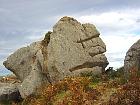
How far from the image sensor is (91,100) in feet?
84.4

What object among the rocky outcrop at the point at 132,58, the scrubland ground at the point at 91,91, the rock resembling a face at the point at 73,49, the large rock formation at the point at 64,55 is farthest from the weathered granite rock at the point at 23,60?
the rocky outcrop at the point at 132,58

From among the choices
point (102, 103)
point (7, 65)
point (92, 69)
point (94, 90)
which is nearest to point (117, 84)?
point (94, 90)

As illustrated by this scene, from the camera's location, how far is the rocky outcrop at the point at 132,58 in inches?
1141

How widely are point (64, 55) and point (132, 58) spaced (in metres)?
6.58

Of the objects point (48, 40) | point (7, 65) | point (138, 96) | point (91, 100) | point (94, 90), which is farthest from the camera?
point (7, 65)

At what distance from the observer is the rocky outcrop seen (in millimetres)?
28984

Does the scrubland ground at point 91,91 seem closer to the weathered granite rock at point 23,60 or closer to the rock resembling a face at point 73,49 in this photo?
the rock resembling a face at point 73,49

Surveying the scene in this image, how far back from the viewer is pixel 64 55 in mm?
33844

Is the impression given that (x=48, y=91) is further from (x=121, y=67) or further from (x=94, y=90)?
(x=121, y=67)

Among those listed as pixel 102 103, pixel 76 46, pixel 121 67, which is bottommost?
pixel 102 103

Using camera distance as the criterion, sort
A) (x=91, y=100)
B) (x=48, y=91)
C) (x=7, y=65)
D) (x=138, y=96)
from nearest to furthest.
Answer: (x=138, y=96)
(x=91, y=100)
(x=48, y=91)
(x=7, y=65)

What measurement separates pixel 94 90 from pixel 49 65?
6863mm

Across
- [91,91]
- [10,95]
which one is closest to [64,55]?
[10,95]

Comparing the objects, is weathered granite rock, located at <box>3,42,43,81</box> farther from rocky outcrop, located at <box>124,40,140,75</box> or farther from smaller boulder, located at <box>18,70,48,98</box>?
rocky outcrop, located at <box>124,40,140,75</box>
